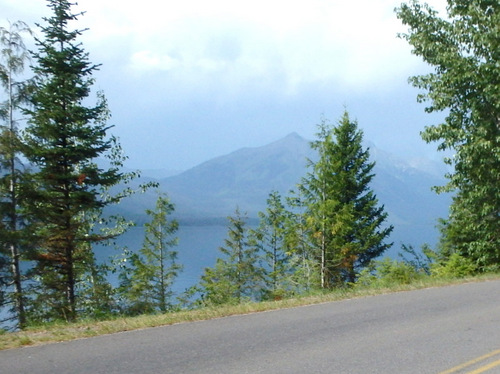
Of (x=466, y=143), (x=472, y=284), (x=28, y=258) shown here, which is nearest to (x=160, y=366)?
(x=472, y=284)

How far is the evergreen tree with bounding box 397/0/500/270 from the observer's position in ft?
57.1

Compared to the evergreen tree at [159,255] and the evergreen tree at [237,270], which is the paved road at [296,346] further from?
the evergreen tree at [159,255]

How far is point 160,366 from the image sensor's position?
6.35 metres

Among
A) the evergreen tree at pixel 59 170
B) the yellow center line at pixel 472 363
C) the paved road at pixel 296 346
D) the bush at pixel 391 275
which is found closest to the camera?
the yellow center line at pixel 472 363

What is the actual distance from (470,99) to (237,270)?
1339 inches

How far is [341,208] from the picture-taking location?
32.8 m

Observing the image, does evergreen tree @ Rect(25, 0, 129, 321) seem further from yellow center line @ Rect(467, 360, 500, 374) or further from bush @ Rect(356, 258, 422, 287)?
yellow center line @ Rect(467, 360, 500, 374)

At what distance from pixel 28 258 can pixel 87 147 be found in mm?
5400

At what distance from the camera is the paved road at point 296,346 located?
6305 millimetres

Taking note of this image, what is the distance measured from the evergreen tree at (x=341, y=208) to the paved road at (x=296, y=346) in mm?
19805

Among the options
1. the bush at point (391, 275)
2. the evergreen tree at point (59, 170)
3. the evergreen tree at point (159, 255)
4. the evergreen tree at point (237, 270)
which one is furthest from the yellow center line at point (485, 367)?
the evergreen tree at point (159, 255)

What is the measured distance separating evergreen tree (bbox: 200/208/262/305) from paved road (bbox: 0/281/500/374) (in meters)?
30.4

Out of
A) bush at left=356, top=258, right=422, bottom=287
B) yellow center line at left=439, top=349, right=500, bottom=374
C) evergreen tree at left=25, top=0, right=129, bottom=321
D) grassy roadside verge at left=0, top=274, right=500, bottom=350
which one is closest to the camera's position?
yellow center line at left=439, top=349, right=500, bottom=374

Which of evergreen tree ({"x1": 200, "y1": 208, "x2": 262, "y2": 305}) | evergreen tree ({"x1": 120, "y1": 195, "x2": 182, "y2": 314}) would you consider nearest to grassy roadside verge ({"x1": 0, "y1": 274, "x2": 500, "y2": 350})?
evergreen tree ({"x1": 200, "y1": 208, "x2": 262, "y2": 305})
